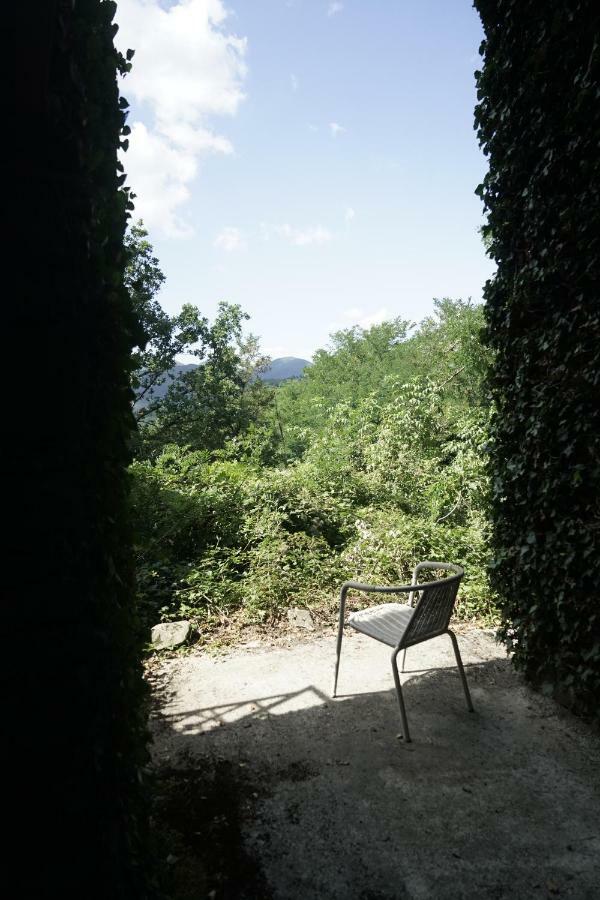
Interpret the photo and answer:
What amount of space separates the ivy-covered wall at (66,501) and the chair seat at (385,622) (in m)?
1.94

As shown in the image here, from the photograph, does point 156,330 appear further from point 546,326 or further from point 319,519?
point 546,326

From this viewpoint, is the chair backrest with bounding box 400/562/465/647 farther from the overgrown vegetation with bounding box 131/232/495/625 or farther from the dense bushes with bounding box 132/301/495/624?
the overgrown vegetation with bounding box 131/232/495/625

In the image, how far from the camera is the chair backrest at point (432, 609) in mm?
3006

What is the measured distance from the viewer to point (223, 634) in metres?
4.93

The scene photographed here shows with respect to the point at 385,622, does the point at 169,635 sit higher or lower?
lower

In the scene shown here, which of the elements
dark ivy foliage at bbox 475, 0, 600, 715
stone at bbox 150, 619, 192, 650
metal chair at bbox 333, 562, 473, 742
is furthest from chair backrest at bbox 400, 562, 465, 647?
stone at bbox 150, 619, 192, 650

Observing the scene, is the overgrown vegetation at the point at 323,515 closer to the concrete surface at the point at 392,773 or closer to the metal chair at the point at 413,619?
the concrete surface at the point at 392,773

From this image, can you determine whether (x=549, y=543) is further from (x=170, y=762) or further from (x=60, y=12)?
(x=60, y=12)

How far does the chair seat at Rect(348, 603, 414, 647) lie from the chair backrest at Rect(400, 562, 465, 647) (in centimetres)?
8

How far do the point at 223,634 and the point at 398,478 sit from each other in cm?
457

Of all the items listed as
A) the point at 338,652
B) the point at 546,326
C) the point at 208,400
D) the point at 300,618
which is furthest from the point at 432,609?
the point at 208,400

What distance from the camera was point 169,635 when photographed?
4.75 meters

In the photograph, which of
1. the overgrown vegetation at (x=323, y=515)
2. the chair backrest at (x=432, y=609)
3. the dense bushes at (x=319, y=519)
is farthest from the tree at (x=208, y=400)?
the chair backrest at (x=432, y=609)

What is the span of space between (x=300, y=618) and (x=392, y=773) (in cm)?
237
